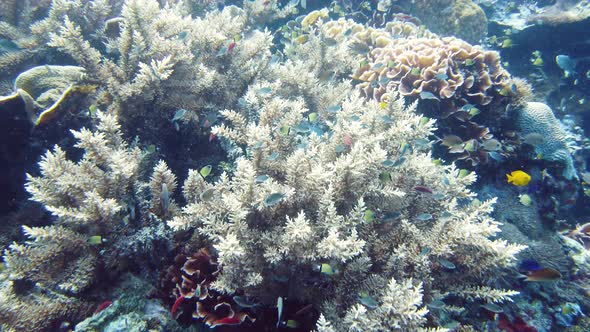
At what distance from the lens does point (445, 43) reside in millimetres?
6254

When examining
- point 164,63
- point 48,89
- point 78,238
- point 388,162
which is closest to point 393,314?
point 388,162

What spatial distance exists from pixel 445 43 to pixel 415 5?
3748 millimetres

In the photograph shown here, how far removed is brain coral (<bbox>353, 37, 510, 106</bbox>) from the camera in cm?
546

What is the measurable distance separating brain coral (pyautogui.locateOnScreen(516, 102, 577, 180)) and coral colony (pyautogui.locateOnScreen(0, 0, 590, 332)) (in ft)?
0.14

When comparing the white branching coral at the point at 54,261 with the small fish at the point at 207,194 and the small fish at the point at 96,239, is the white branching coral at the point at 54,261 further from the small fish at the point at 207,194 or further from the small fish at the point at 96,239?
the small fish at the point at 207,194

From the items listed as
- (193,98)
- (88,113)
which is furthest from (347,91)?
(88,113)

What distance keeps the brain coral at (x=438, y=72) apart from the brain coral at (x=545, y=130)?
2.48 ft

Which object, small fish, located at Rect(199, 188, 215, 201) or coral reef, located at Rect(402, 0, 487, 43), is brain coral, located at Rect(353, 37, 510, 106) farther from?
coral reef, located at Rect(402, 0, 487, 43)

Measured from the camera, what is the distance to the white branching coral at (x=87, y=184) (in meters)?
2.84

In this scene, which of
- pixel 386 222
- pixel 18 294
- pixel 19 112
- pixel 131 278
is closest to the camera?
pixel 18 294

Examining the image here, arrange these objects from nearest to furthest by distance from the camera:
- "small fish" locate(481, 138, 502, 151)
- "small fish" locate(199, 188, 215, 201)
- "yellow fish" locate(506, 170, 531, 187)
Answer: "small fish" locate(199, 188, 215, 201) → "yellow fish" locate(506, 170, 531, 187) → "small fish" locate(481, 138, 502, 151)

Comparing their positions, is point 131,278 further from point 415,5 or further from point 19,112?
point 415,5

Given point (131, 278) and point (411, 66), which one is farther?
point (411, 66)

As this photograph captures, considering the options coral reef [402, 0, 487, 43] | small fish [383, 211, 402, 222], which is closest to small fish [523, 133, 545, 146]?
small fish [383, 211, 402, 222]
